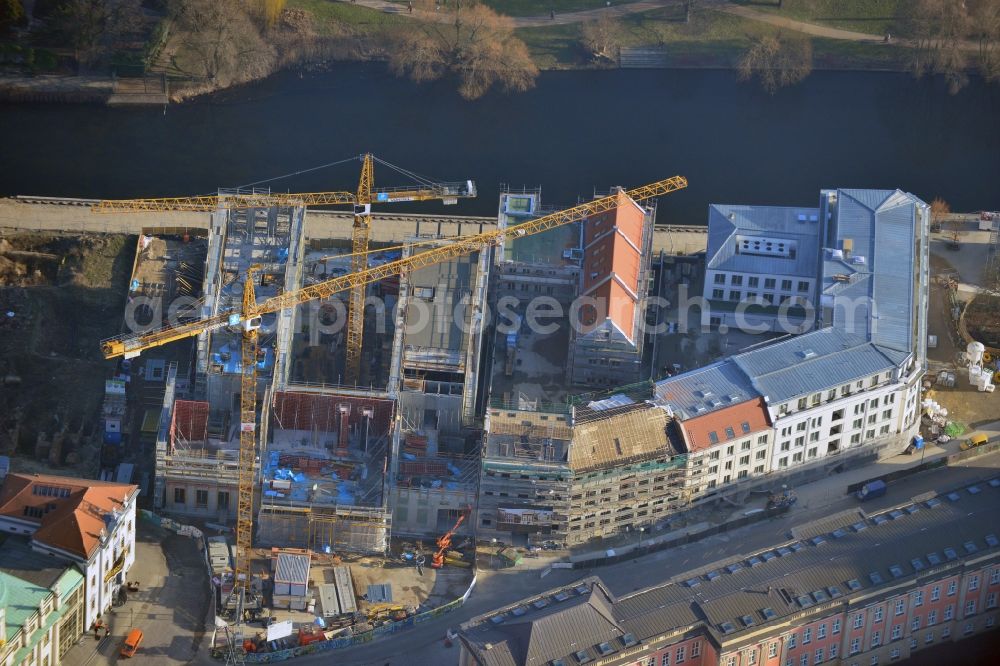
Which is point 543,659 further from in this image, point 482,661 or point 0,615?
point 0,615

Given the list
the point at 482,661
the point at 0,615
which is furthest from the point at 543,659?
the point at 0,615
